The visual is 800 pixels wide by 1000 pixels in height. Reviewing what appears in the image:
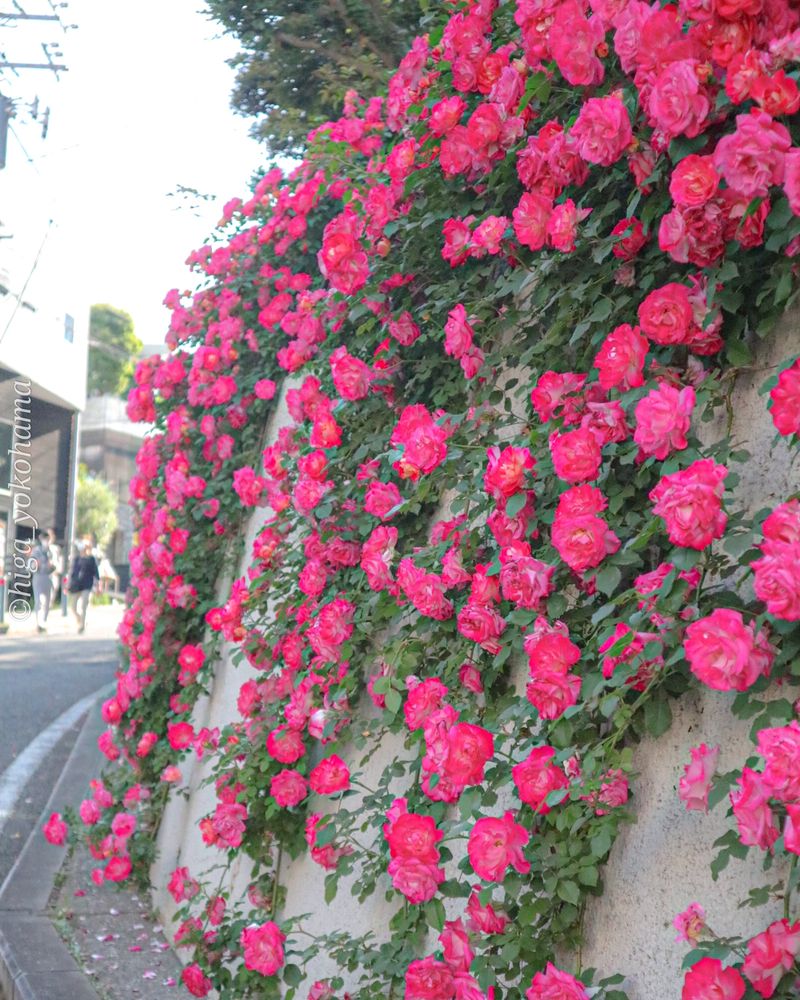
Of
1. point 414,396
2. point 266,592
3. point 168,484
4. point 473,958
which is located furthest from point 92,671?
point 473,958

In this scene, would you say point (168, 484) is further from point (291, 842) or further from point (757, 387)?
point (757, 387)

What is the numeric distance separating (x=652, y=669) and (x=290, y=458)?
2055 mm

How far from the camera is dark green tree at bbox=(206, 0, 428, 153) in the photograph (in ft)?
17.9

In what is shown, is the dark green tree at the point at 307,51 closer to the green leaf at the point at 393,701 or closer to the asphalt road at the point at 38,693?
the green leaf at the point at 393,701

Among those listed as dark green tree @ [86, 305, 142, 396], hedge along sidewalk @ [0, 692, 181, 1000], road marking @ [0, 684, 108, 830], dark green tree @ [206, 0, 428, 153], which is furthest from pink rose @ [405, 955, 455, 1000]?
dark green tree @ [86, 305, 142, 396]

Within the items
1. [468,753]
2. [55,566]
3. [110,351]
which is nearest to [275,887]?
[468,753]

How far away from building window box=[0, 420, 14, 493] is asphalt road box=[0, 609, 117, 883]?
1684mm

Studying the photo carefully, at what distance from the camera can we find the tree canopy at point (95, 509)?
1428 inches

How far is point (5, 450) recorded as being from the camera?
4898 millimetres

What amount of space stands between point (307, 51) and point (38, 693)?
6.69 metres

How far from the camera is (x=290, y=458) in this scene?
11.6 ft

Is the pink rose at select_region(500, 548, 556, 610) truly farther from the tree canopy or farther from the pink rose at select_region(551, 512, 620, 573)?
the tree canopy

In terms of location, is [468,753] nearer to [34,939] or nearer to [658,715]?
[658,715]

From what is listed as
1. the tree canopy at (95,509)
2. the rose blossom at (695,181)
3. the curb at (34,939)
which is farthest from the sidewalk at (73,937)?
the tree canopy at (95,509)
